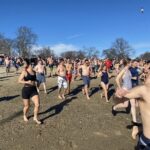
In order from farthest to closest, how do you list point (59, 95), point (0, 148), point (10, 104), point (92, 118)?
point (59, 95)
point (10, 104)
point (92, 118)
point (0, 148)

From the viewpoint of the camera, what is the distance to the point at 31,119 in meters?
12.9

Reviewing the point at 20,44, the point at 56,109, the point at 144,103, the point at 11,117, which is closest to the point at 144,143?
the point at 144,103

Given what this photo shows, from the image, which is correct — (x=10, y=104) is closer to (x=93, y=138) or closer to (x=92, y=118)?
(x=92, y=118)

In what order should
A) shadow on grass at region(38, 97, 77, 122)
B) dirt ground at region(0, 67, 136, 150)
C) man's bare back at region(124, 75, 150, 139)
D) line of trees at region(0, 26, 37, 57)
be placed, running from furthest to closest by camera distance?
line of trees at region(0, 26, 37, 57), shadow on grass at region(38, 97, 77, 122), dirt ground at region(0, 67, 136, 150), man's bare back at region(124, 75, 150, 139)

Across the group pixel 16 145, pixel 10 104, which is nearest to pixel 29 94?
pixel 16 145

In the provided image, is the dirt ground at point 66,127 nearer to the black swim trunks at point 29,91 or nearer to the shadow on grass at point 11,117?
the shadow on grass at point 11,117

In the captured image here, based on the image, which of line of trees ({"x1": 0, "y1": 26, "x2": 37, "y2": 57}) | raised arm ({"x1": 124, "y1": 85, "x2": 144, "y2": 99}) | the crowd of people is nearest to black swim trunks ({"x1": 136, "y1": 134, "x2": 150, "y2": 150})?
the crowd of people

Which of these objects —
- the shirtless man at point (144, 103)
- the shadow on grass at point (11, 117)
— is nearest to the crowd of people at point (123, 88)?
the shirtless man at point (144, 103)

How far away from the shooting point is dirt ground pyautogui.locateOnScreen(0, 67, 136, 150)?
1070cm

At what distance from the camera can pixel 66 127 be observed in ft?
40.8

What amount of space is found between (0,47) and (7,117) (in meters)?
68.9

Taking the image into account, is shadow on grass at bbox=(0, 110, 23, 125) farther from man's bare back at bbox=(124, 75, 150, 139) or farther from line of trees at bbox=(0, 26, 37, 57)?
line of trees at bbox=(0, 26, 37, 57)

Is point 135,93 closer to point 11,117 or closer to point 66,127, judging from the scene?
point 66,127

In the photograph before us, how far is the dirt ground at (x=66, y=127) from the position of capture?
1070 cm
